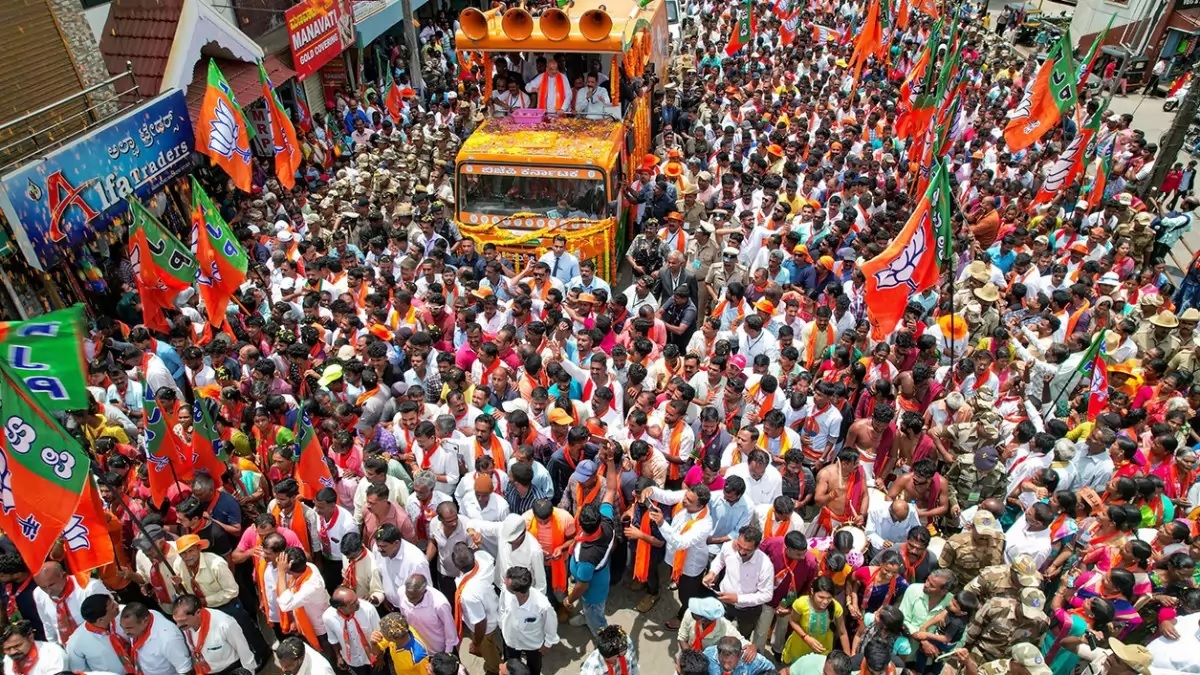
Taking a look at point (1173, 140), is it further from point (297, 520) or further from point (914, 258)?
point (297, 520)

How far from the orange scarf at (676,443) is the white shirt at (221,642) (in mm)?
3092

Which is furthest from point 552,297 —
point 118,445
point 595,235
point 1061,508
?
point 1061,508

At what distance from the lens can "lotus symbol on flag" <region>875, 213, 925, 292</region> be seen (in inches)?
249

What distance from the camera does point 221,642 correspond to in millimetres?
4504

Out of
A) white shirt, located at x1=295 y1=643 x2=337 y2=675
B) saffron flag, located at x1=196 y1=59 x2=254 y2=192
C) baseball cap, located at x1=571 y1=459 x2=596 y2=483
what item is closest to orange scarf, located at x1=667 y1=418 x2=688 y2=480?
baseball cap, located at x1=571 y1=459 x2=596 y2=483

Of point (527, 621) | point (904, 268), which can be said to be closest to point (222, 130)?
point (527, 621)

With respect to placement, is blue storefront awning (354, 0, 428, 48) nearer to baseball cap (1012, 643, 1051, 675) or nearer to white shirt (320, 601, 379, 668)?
white shirt (320, 601, 379, 668)

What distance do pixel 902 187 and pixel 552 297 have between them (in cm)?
720

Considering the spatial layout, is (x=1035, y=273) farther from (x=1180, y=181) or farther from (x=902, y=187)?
(x=1180, y=181)

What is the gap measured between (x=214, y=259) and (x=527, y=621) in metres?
4.83

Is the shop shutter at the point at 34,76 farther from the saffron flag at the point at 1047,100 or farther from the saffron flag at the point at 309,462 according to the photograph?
the saffron flag at the point at 1047,100

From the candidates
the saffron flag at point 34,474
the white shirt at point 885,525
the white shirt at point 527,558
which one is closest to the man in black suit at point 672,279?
the white shirt at point 885,525

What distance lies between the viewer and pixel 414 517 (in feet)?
17.7

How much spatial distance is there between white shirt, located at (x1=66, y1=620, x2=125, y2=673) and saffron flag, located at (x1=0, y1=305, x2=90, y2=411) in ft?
4.26
